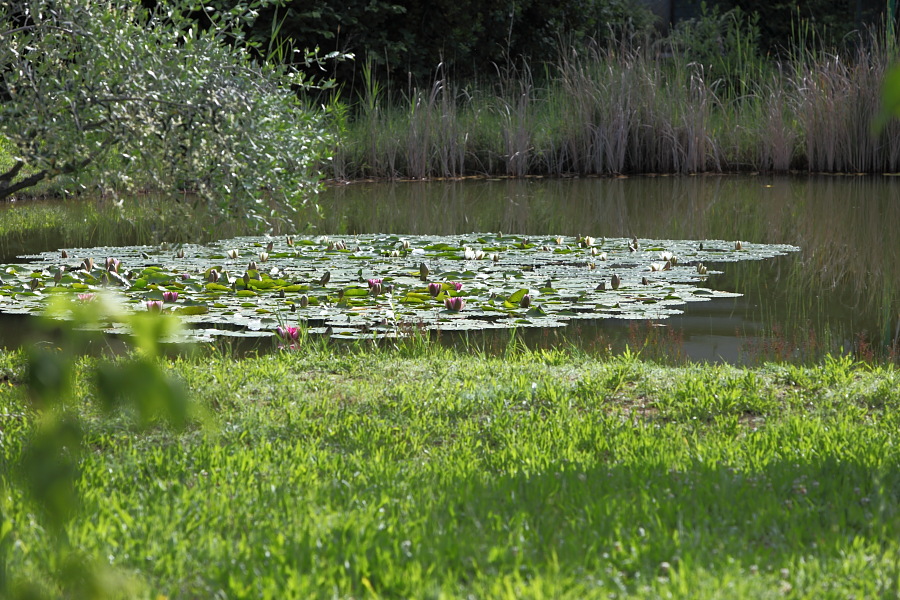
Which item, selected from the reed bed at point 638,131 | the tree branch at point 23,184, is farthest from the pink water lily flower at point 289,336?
the reed bed at point 638,131

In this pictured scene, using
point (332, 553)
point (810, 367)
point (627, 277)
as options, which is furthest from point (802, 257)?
point (332, 553)

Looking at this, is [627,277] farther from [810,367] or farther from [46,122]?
[46,122]

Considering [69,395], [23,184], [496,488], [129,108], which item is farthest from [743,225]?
[69,395]

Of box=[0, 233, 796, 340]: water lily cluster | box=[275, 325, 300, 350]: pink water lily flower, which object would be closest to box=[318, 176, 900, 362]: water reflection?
box=[0, 233, 796, 340]: water lily cluster

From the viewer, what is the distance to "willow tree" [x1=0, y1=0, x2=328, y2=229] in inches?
173

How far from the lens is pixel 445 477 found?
2.76 m

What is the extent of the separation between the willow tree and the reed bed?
31.3 ft

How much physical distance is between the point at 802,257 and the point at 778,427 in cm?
467

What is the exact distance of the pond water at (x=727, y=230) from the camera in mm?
5059

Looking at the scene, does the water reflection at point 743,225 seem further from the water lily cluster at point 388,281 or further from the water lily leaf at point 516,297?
the water lily leaf at point 516,297

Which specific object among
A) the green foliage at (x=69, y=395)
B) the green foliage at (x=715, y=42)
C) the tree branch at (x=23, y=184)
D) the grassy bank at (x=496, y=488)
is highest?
the green foliage at (x=715, y=42)

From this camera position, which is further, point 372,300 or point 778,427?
point 372,300

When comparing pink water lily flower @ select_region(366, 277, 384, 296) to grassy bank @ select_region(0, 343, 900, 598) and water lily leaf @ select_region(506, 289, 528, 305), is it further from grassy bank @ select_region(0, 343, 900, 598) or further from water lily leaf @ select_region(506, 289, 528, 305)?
grassy bank @ select_region(0, 343, 900, 598)

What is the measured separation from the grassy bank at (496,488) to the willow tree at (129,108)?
1211 mm
